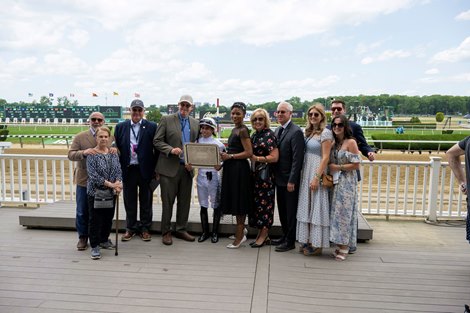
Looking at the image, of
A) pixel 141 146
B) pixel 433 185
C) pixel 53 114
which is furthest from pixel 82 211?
pixel 53 114

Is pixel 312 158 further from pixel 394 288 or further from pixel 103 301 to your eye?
pixel 103 301

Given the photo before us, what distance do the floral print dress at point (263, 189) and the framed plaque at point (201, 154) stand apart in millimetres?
431

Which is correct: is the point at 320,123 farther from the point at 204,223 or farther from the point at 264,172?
the point at 204,223

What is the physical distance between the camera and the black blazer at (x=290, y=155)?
169 inches

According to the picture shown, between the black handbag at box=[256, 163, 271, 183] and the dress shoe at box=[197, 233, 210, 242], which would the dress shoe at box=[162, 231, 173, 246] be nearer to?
the dress shoe at box=[197, 233, 210, 242]

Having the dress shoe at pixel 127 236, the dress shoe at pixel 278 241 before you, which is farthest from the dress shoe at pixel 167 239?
the dress shoe at pixel 278 241

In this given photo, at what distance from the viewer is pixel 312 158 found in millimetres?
4254

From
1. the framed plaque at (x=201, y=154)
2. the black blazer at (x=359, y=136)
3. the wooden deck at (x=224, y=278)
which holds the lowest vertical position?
the wooden deck at (x=224, y=278)

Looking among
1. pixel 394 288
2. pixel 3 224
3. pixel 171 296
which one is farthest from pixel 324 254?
pixel 3 224

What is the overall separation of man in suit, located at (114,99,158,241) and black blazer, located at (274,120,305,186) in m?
1.47

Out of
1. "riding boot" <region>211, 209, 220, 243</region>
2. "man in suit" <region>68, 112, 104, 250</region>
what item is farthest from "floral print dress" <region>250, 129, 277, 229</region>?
"man in suit" <region>68, 112, 104, 250</region>

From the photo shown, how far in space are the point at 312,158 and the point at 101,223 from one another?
229cm

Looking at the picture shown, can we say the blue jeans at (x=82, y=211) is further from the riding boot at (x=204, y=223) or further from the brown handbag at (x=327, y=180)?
the brown handbag at (x=327, y=180)

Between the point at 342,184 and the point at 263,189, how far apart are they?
836 mm
